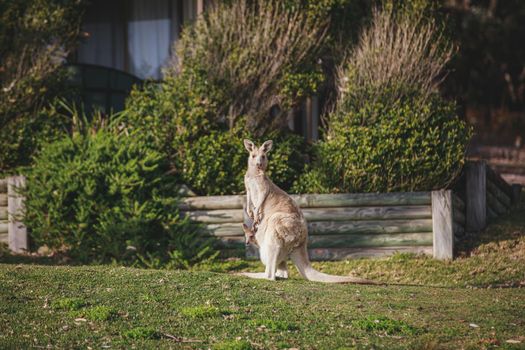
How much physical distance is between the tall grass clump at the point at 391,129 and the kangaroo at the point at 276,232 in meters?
2.37

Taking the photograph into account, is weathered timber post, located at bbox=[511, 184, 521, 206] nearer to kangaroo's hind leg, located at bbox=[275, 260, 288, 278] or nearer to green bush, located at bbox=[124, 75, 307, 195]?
green bush, located at bbox=[124, 75, 307, 195]

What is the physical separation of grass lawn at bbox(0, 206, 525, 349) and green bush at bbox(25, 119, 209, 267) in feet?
6.81

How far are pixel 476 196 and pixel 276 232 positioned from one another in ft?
15.9

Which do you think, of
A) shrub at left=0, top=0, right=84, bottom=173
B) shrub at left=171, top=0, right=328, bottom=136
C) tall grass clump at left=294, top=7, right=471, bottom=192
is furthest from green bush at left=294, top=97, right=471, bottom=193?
shrub at left=0, top=0, right=84, bottom=173

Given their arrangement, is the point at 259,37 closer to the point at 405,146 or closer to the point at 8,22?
the point at 405,146

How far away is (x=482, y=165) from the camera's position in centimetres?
1390

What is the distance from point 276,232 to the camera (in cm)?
1043

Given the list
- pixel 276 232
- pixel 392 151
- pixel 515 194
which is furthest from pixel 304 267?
pixel 515 194

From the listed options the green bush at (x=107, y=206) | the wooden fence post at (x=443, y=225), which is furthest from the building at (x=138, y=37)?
the wooden fence post at (x=443, y=225)

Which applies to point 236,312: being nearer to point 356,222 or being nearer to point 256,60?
point 356,222

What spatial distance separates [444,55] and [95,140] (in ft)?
20.3

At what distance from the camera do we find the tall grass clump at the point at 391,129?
13148 mm

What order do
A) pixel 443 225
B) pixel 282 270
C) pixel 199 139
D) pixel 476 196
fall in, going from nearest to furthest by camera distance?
pixel 282 270
pixel 443 225
pixel 199 139
pixel 476 196

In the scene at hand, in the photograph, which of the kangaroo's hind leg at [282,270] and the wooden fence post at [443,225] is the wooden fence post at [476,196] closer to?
the wooden fence post at [443,225]
